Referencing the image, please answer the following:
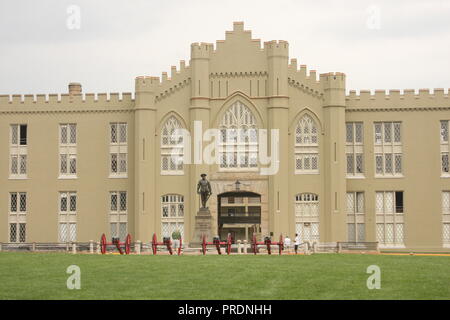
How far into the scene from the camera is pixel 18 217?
188 ft

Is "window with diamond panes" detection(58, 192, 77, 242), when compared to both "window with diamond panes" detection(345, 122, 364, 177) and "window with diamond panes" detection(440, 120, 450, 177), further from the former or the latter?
"window with diamond panes" detection(440, 120, 450, 177)

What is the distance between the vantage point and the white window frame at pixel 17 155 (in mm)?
57531

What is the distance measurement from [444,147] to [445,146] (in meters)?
0.10

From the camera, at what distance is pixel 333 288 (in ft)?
88.2

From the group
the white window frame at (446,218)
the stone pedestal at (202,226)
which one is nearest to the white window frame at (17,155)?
the stone pedestal at (202,226)

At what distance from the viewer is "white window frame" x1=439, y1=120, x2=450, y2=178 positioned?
180ft

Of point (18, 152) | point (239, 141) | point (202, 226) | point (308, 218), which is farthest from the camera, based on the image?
point (18, 152)

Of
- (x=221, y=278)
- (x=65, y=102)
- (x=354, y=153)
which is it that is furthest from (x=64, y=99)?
(x=221, y=278)

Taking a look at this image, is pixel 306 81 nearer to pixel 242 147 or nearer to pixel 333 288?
pixel 242 147

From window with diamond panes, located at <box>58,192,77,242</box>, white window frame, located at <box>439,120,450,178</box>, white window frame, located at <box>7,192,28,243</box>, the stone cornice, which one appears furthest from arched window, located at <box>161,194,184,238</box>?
white window frame, located at <box>439,120,450,178</box>

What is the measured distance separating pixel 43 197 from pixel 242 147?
14481 mm

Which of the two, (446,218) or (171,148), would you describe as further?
(171,148)

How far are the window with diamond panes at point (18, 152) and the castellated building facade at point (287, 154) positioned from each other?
6.25m

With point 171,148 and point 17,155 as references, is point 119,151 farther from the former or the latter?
point 17,155
